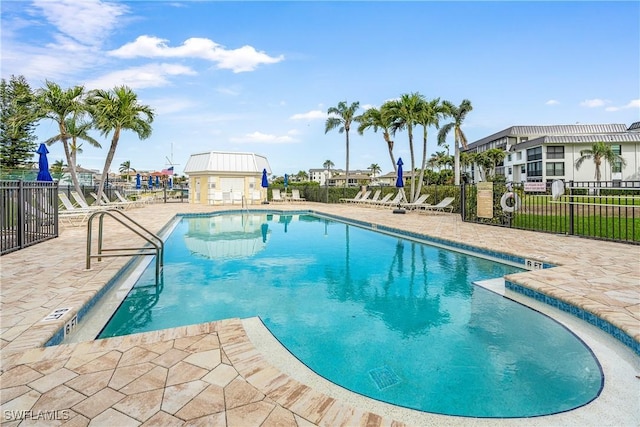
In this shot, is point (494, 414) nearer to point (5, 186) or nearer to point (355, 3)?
point (5, 186)

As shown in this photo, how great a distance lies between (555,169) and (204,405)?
45.1 meters

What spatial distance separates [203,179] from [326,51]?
1160 cm

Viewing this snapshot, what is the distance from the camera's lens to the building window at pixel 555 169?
3750cm

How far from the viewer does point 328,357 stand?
3129 millimetres

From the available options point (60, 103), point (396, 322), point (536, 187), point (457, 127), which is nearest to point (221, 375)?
point (396, 322)

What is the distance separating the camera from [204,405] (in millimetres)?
2004

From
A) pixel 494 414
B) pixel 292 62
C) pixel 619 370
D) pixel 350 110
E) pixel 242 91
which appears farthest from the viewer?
pixel 350 110

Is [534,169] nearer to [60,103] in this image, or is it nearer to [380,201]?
[380,201]

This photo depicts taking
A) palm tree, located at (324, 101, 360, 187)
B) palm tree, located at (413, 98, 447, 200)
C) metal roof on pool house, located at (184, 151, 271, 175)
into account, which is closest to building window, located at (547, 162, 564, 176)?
palm tree, located at (324, 101, 360, 187)

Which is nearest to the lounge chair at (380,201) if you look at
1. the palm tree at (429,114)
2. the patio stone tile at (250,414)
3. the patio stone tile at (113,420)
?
the palm tree at (429,114)

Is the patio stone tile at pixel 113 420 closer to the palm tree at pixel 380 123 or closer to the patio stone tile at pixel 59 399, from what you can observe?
the patio stone tile at pixel 59 399

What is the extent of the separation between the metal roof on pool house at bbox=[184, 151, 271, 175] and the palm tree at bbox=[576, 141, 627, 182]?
34.1 m

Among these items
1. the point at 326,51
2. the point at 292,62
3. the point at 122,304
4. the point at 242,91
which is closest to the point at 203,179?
the point at 242,91

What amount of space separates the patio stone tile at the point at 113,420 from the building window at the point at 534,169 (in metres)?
45.2
